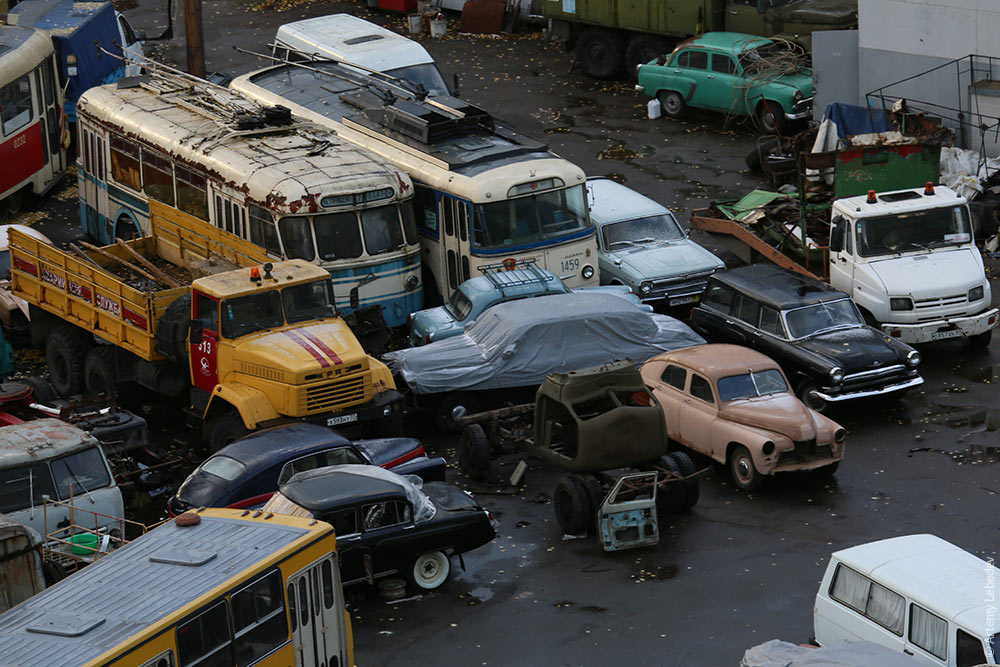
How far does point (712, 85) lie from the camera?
30922 millimetres

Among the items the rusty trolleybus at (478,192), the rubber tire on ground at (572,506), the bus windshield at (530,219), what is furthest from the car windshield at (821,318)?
the rubber tire on ground at (572,506)

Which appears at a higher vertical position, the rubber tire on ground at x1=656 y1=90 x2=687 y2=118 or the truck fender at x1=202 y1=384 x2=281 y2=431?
the rubber tire on ground at x1=656 y1=90 x2=687 y2=118

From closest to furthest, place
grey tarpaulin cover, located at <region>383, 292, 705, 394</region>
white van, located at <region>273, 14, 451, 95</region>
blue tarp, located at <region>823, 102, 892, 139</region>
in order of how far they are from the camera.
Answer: grey tarpaulin cover, located at <region>383, 292, 705, 394</region>
blue tarp, located at <region>823, 102, 892, 139</region>
white van, located at <region>273, 14, 451, 95</region>

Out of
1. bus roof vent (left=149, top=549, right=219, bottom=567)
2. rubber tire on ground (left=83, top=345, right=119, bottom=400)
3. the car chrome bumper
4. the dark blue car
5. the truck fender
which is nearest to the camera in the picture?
bus roof vent (left=149, top=549, right=219, bottom=567)

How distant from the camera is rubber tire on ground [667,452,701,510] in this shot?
54.0 feet

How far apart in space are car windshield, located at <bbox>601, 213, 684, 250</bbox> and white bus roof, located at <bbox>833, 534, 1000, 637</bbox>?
1086 centimetres

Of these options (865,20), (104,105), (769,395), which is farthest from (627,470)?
(865,20)

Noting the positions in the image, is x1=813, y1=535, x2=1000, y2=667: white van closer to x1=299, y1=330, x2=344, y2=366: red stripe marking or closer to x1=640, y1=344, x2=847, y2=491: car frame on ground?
x1=640, y1=344, x2=847, y2=491: car frame on ground

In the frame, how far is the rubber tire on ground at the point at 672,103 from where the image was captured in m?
32.0

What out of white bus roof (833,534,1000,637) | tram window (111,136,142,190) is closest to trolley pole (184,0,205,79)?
tram window (111,136,142,190)

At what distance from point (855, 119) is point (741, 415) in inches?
445

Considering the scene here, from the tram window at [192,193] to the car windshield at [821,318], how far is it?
341 inches

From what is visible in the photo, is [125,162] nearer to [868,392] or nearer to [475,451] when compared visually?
[475,451]

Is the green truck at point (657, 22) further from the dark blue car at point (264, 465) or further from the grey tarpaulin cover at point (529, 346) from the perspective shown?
the dark blue car at point (264, 465)
